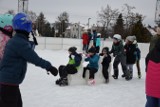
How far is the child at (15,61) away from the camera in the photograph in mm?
3279

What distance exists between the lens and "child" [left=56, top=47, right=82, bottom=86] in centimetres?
744

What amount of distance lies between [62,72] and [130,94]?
5.76 ft

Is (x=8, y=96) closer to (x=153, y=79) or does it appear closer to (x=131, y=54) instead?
(x=153, y=79)

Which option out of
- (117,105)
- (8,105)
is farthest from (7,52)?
(117,105)

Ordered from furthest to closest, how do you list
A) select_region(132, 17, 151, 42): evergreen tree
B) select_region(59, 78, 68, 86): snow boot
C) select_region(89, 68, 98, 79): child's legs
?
select_region(132, 17, 151, 42): evergreen tree → select_region(89, 68, 98, 79): child's legs → select_region(59, 78, 68, 86): snow boot

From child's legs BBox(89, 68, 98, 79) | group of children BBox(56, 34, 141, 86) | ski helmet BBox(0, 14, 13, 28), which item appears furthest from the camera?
child's legs BBox(89, 68, 98, 79)

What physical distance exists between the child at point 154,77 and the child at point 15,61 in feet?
4.52

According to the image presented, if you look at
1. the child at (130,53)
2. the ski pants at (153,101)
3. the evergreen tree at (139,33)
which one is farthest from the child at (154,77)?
the evergreen tree at (139,33)

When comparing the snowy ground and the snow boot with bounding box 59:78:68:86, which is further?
the snow boot with bounding box 59:78:68:86

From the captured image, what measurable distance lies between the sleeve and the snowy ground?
231cm

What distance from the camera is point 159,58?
12.6ft

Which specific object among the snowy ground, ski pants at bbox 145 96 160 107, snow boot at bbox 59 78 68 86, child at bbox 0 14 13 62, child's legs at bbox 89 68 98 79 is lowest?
the snowy ground

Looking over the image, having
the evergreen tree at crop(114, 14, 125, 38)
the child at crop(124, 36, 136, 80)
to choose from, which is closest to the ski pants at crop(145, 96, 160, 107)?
the child at crop(124, 36, 136, 80)

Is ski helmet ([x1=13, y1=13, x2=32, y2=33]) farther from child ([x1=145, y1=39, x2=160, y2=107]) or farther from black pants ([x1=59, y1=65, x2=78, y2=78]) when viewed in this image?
black pants ([x1=59, y1=65, x2=78, y2=78])
